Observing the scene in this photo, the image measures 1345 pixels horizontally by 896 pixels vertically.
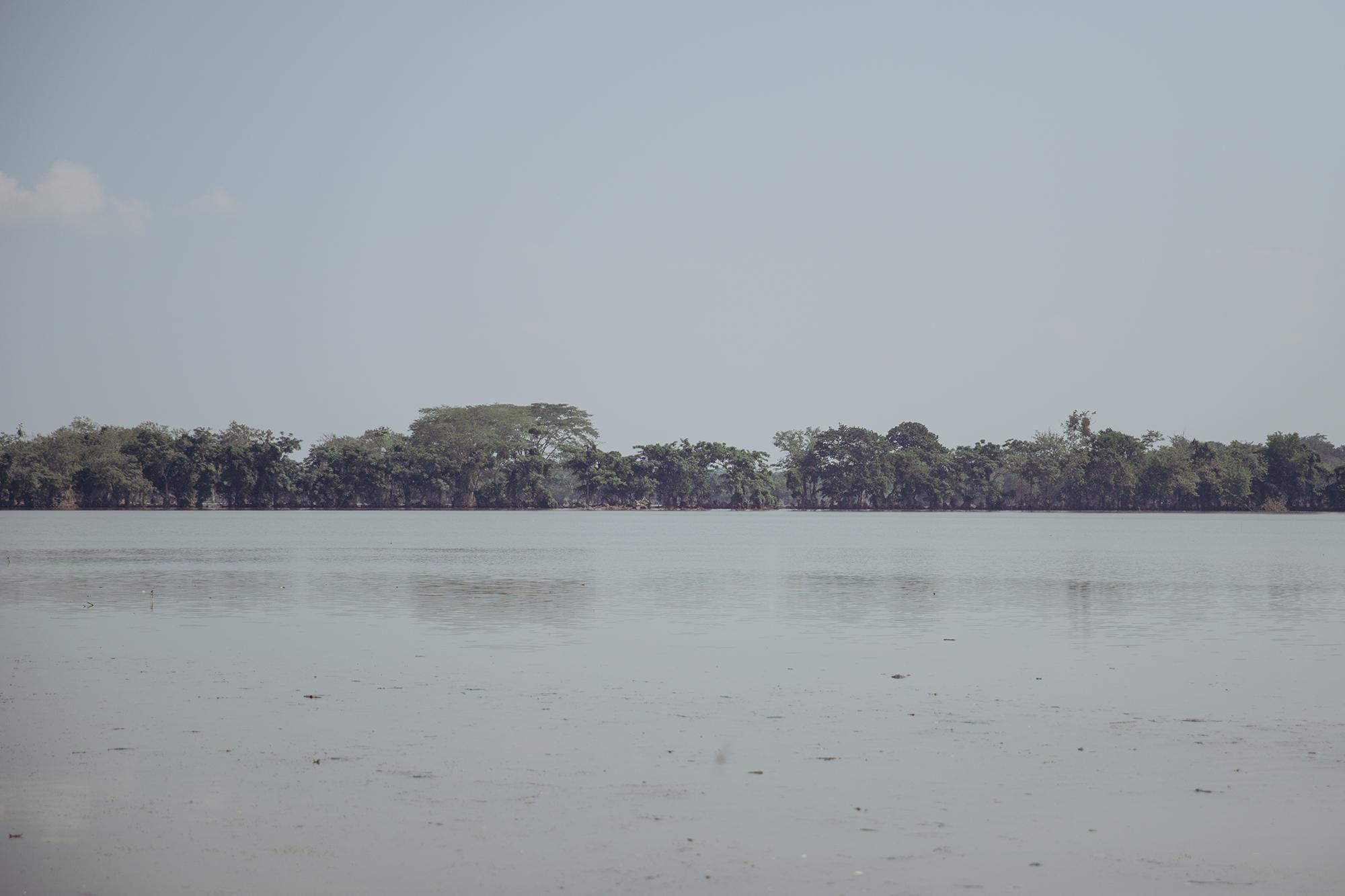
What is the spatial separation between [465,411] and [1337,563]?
8925 cm

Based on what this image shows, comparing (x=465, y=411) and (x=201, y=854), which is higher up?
(x=465, y=411)

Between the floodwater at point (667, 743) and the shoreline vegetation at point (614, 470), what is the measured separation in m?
83.5

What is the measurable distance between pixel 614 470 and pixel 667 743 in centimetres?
10672

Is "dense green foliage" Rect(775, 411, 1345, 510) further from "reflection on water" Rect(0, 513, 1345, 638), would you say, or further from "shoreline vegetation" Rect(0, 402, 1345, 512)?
"reflection on water" Rect(0, 513, 1345, 638)

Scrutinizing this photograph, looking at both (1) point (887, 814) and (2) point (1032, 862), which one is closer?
(2) point (1032, 862)

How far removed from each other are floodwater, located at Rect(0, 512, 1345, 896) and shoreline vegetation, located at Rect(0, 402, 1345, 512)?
274 feet

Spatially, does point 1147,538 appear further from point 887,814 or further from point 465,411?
point 465,411

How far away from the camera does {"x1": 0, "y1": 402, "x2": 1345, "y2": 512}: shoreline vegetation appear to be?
3979 inches

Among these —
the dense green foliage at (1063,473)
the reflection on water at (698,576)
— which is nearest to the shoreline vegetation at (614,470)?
the dense green foliage at (1063,473)

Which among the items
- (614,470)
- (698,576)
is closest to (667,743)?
(698,576)

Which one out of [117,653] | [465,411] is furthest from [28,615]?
[465,411]

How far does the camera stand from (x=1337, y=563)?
34125 mm

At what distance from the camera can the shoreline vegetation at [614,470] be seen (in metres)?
101

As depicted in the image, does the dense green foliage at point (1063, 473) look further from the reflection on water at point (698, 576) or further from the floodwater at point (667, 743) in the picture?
the floodwater at point (667, 743)
